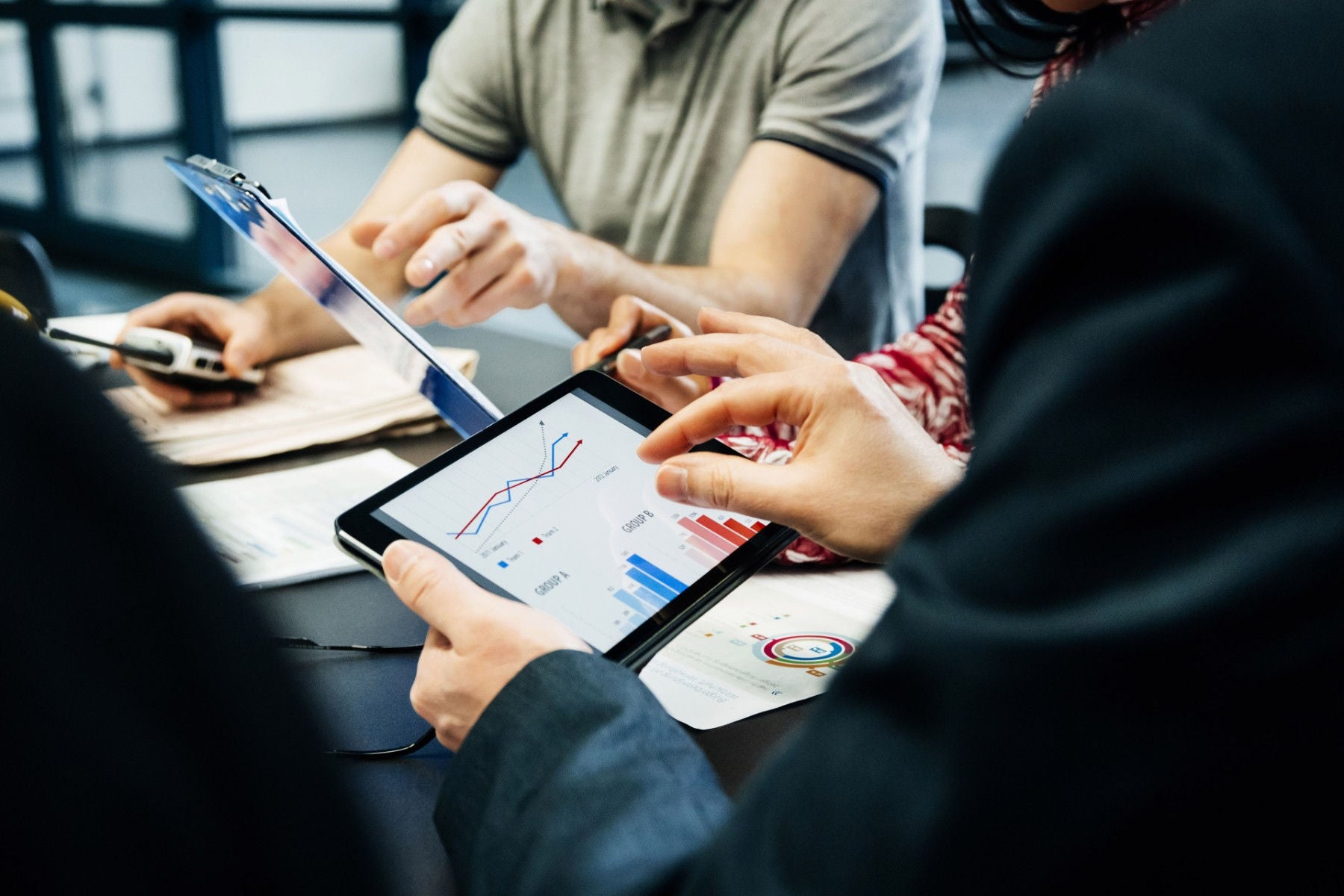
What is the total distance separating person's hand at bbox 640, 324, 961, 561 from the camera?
0.61 meters

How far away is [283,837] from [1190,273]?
0.75 feet

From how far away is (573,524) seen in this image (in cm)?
65

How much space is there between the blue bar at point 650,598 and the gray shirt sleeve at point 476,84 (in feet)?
3.44

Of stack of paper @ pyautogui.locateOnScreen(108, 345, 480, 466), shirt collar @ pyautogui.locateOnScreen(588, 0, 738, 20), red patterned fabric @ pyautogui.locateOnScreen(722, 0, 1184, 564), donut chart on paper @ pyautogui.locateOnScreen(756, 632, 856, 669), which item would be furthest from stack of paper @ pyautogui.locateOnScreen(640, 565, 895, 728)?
shirt collar @ pyautogui.locateOnScreen(588, 0, 738, 20)

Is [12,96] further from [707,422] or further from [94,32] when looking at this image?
[707,422]

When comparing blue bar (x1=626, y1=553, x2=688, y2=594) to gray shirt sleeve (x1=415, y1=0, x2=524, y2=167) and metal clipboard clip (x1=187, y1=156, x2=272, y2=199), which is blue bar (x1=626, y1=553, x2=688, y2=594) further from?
gray shirt sleeve (x1=415, y1=0, x2=524, y2=167)

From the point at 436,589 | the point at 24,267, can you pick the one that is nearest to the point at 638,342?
the point at 436,589

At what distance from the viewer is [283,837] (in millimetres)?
226

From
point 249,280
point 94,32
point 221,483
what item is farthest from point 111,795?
point 94,32

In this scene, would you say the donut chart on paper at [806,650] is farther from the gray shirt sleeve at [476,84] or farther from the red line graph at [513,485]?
the gray shirt sleeve at [476,84]

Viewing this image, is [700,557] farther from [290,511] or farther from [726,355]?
[290,511]

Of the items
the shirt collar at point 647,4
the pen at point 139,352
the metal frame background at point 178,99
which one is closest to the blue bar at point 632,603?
the pen at point 139,352

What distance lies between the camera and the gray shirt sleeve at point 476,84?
1.48m

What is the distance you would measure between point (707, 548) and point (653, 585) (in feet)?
0.14
